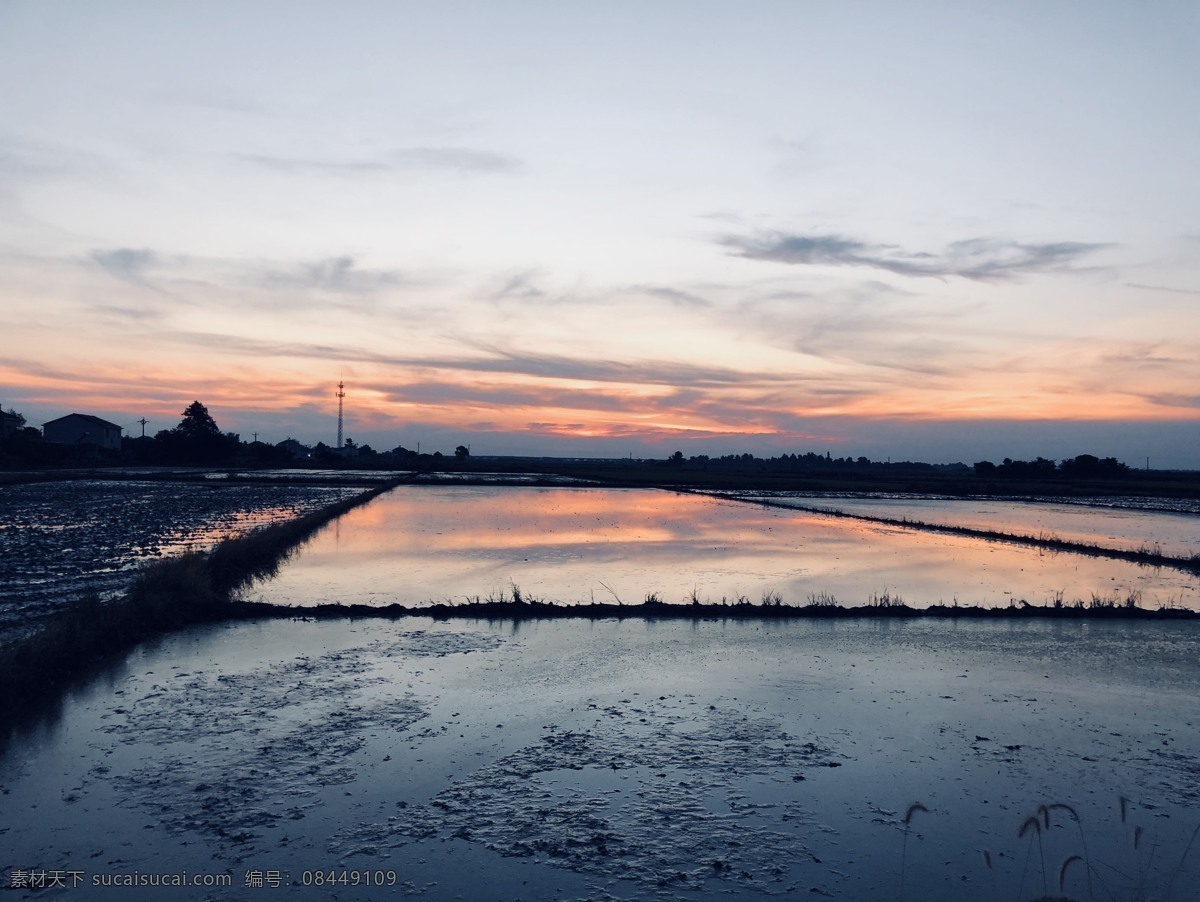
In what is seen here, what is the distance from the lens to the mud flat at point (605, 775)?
4.77m

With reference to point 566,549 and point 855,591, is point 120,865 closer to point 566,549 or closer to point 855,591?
point 855,591

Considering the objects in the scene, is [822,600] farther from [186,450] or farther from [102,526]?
[186,450]

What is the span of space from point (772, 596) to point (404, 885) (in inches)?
405

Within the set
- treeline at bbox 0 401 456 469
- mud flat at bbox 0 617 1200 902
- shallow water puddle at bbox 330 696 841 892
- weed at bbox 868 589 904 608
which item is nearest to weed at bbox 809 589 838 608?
weed at bbox 868 589 904 608

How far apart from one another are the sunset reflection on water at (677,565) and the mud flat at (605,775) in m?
4.45

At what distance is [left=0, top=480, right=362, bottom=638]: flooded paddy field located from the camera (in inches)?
540

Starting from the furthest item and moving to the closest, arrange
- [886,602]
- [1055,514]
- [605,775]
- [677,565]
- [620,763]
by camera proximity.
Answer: [1055,514] → [677,565] → [886,602] → [620,763] → [605,775]

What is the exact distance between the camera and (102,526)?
23.5 metres

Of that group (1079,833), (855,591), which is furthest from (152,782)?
(855,591)

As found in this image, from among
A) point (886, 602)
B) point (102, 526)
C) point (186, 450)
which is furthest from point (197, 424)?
point (886, 602)

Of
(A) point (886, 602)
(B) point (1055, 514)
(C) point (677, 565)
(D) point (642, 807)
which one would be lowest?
(D) point (642, 807)

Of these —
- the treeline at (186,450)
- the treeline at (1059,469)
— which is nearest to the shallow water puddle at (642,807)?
the treeline at (186,450)

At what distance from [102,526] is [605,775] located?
73.2 ft

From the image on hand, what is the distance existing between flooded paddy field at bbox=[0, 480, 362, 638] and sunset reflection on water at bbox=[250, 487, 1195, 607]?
2.94m
